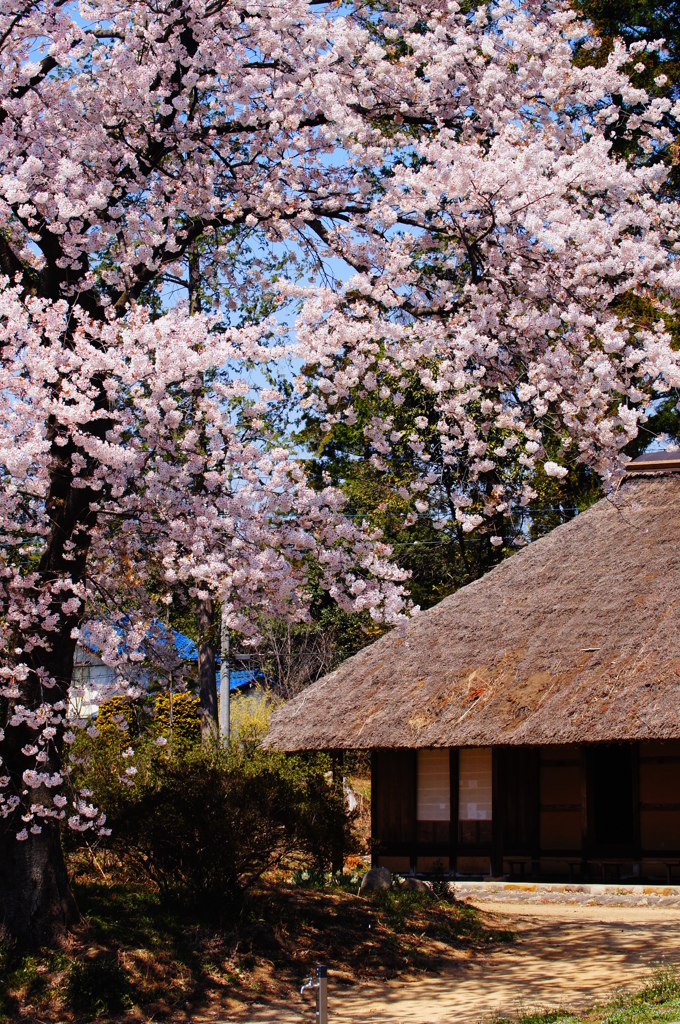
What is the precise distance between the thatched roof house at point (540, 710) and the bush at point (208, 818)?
5.42 meters

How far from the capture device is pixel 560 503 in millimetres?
26609

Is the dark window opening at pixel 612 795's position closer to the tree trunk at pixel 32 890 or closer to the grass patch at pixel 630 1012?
the grass patch at pixel 630 1012

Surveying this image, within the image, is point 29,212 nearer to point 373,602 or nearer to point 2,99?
point 2,99

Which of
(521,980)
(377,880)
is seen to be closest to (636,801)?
(377,880)

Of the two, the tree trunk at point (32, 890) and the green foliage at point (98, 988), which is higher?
the tree trunk at point (32, 890)

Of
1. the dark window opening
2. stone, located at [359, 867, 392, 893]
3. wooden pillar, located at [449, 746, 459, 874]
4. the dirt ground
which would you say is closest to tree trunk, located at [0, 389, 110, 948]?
the dirt ground

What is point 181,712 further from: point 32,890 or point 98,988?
point 98,988

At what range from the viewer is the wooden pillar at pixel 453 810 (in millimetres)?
18344

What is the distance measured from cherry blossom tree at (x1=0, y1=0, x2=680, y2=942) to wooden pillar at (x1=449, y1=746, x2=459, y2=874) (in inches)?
367

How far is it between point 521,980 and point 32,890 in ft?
13.6

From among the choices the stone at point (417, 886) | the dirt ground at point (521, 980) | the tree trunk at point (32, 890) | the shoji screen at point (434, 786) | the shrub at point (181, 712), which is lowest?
the dirt ground at point (521, 980)

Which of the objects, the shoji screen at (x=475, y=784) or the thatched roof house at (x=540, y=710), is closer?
the thatched roof house at (x=540, y=710)

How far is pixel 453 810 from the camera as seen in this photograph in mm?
18500

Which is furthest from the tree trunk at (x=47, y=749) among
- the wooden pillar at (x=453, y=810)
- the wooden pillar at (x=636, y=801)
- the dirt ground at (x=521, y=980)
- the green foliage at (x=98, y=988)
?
the wooden pillar at (x=453, y=810)
